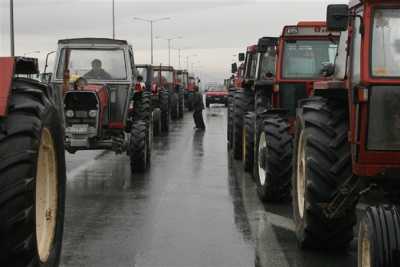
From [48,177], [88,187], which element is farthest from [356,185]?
[88,187]

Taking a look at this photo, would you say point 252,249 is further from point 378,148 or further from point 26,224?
point 26,224

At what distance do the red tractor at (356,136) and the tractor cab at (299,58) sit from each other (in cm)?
328

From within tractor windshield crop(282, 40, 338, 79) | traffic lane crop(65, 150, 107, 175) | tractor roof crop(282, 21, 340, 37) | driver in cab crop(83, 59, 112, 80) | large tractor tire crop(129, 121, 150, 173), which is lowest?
traffic lane crop(65, 150, 107, 175)

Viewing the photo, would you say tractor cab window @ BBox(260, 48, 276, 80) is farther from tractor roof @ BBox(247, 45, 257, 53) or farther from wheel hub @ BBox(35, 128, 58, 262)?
wheel hub @ BBox(35, 128, 58, 262)

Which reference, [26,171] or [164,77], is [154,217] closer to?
[26,171]

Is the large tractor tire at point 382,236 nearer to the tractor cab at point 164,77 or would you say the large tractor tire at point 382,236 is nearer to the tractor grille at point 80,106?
the tractor grille at point 80,106

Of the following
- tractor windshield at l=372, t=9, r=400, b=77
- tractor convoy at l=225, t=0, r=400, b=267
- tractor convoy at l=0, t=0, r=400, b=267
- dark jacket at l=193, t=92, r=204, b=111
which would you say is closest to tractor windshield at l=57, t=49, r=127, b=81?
tractor convoy at l=0, t=0, r=400, b=267

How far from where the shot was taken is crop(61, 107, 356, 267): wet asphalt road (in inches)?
252

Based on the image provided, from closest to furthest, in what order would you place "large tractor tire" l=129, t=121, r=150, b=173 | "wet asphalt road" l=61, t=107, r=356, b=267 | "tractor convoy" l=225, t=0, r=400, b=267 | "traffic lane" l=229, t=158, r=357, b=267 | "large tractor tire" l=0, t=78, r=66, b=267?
"large tractor tire" l=0, t=78, r=66, b=267, "tractor convoy" l=225, t=0, r=400, b=267, "traffic lane" l=229, t=158, r=357, b=267, "wet asphalt road" l=61, t=107, r=356, b=267, "large tractor tire" l=129, t=121, r=150, b=173

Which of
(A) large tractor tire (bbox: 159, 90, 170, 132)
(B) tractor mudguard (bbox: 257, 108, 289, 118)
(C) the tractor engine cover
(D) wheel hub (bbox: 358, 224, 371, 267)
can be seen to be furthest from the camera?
(A) large tractor tire (bbox: 159, 90, 170, 132)

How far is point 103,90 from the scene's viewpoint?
11695mm

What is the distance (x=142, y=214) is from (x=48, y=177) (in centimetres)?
331

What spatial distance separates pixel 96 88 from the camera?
1151 cm

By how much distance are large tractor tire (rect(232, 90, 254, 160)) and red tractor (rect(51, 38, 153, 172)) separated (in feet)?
6.36
